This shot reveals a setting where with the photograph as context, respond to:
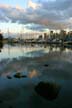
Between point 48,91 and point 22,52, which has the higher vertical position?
point 48,91

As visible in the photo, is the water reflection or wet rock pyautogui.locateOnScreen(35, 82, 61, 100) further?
the water reflection

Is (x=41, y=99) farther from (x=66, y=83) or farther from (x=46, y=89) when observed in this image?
(x=66, y=83)

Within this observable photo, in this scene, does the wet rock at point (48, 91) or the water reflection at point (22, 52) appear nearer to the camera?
the wet rock at point (48, 91)

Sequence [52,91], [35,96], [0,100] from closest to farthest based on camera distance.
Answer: [0,100]
[35,96]
[52,91]

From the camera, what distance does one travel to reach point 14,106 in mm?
18453

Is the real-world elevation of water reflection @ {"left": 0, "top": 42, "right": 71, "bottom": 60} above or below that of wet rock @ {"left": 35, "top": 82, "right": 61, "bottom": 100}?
below

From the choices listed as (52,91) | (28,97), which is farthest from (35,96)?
(52,91)

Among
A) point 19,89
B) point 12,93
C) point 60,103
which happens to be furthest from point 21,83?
point 60,103

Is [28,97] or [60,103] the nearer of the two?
[60,103]

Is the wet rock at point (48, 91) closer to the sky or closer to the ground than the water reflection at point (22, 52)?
closer to the sky

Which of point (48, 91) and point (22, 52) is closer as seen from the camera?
point (48, 91)

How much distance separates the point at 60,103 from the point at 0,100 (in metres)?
5.38

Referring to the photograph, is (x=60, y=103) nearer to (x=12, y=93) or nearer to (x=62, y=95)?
(x=62, y=95)

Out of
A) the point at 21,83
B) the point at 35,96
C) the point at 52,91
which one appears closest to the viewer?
the point at 35,96
